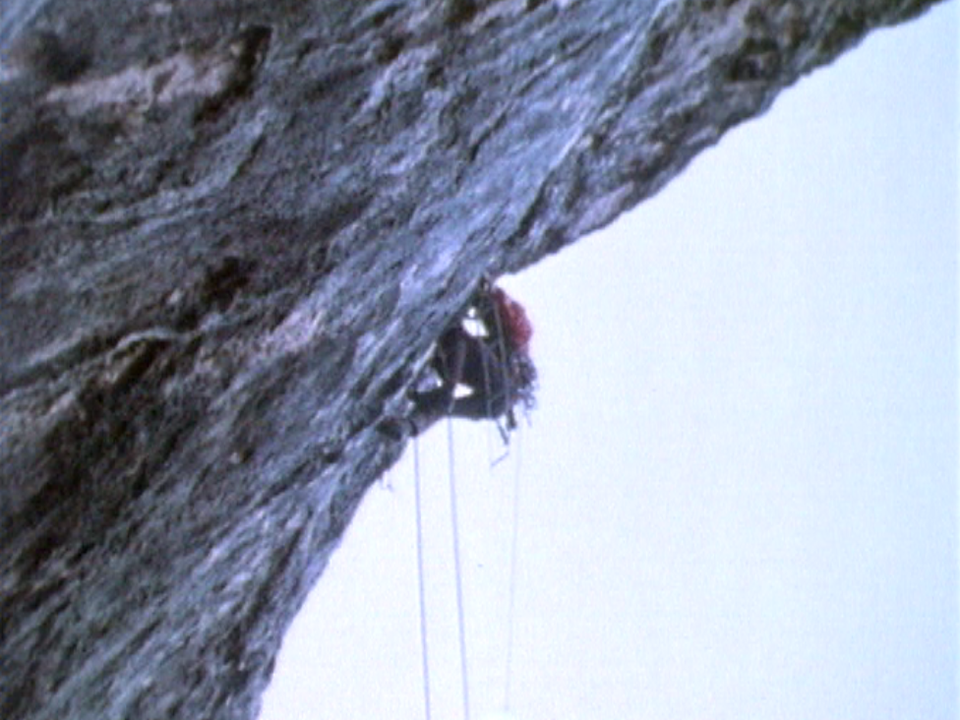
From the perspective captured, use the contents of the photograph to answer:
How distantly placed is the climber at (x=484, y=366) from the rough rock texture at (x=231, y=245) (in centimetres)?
43

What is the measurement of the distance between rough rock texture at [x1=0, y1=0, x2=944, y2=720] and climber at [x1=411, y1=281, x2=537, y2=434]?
43 centimetres

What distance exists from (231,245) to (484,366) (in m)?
3.23

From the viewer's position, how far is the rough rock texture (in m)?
2.76

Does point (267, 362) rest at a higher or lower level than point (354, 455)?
lower

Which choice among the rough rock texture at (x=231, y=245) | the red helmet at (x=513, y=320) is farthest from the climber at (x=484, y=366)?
the rough rock texture at (x=231, y=245)

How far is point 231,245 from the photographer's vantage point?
3406 millimetres

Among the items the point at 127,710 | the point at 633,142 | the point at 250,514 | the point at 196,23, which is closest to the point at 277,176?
the point at 196,23

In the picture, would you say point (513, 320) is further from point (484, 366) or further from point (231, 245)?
point (231, 245)

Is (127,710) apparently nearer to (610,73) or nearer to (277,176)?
(277,176)

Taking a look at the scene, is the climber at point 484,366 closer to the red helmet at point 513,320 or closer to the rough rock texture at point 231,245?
the red helmet at point 513,320

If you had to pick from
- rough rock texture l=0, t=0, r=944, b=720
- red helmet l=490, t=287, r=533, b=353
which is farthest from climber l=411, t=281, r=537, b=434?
rough rock texture l=0, t=0, r=944, b=720

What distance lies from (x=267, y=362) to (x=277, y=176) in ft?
2.89

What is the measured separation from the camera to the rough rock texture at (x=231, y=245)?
9.05 feet

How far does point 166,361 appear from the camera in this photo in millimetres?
3502
